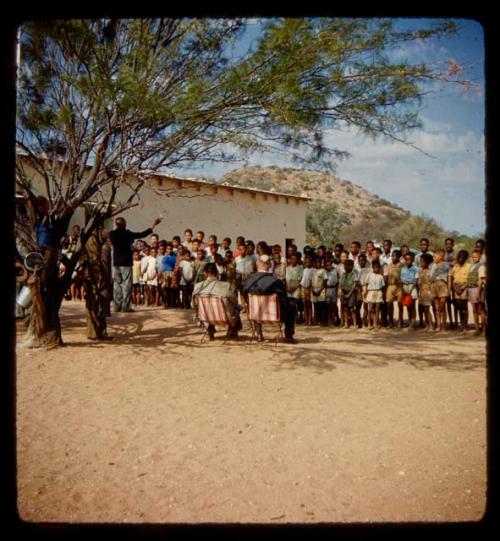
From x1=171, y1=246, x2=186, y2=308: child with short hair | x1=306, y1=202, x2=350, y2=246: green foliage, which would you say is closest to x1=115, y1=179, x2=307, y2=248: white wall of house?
x1=171, y1=246, x2=186, y2=308: child with short hair

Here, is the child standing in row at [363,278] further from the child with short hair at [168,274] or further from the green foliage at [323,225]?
the green foliage at [323,225]

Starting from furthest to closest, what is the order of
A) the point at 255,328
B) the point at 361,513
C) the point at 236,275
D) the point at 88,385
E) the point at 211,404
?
the point at 236,275, the point at 255,328, the point at 88,385, the point at 211,404, the point at 361,513

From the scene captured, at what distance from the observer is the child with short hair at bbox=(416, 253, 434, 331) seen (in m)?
9.45

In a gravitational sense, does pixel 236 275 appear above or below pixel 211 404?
above

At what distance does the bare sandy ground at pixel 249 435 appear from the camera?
3.05m

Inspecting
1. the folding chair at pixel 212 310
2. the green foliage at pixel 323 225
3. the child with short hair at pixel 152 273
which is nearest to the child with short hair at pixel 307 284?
the folding chair at pixel 212 310

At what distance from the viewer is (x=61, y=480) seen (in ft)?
10.9

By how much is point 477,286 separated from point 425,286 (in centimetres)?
94

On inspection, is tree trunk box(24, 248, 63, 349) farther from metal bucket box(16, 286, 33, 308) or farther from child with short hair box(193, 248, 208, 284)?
child with short hair box(193, 248, 208, 284)

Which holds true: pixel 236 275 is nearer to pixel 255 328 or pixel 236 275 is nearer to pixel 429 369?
pixel 255 328
